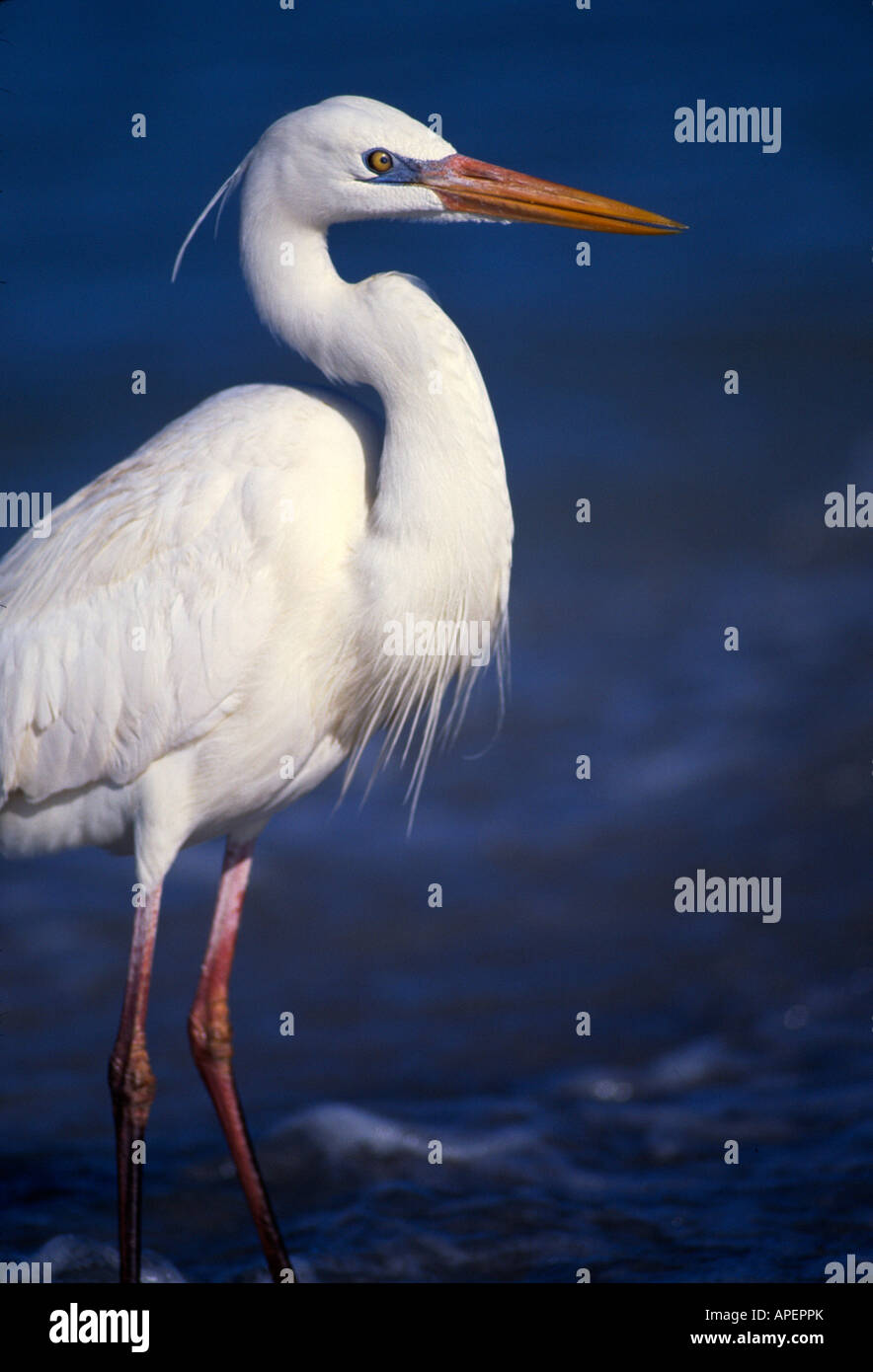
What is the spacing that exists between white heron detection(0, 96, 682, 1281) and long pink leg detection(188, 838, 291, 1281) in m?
0.30

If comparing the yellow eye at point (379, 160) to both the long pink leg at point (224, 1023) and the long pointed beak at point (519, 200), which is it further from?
the long pink leg at point (224, 1023)

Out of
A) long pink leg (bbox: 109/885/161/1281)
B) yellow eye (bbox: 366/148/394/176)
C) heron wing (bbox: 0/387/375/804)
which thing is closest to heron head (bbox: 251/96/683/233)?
yellow eye (bbox: 366/148/394/176)

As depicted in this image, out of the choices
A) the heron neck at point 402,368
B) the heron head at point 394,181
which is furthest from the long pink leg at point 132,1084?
the heron head at point 394,181

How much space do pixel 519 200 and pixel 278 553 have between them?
2.61 ft

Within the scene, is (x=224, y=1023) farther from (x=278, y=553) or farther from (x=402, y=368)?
(x=402, y=368)

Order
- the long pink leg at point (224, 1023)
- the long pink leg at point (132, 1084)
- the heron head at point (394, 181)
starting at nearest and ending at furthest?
1. the heron head at point (394, 181)
2. the long pink leg at point (132, 1084)
3. the long pink leg at point (224, 1023)

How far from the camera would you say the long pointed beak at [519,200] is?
276 centimetres

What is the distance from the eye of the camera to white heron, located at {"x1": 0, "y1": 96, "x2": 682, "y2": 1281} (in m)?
2.78

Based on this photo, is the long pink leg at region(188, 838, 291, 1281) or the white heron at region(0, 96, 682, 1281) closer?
the white heron at region(0, 96, 682, 1281)

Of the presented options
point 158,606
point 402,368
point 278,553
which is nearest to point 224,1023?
point 158,606

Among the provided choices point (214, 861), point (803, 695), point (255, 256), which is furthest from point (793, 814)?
point (255, 256)

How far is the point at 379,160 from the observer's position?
2.76 m

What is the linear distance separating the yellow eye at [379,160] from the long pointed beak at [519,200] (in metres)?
0.06

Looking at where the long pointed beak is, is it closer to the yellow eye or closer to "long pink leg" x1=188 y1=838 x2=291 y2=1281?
the yellow eye
